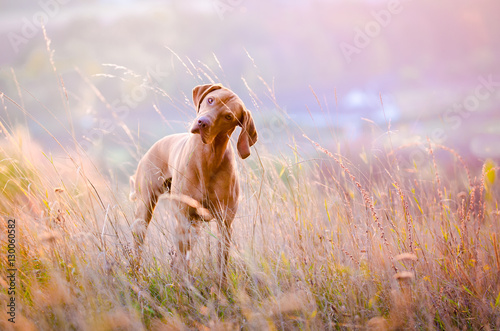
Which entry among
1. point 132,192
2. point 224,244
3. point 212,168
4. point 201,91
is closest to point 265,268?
point 224,244

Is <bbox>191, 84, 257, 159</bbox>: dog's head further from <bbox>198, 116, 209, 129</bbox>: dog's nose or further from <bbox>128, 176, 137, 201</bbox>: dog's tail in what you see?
<bbox>128, 176, 137, 201</bbox>: dog's tail

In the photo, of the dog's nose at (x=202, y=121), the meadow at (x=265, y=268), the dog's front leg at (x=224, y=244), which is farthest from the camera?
the dog's front leg at (x=224, y=244)

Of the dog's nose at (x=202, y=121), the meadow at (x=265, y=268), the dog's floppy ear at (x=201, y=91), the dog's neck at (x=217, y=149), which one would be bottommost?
the meadow at (x=265, y=268)

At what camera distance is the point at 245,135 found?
2.67 meters

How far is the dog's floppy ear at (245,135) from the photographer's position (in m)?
2.63

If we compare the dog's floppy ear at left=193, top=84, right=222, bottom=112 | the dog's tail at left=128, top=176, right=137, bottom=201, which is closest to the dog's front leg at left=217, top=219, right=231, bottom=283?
the dog's floppy ear at left=193, top=84, right=222, bottom=112

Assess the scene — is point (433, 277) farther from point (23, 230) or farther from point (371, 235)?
point (23, 230)

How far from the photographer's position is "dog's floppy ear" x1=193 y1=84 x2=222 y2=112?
111 inches

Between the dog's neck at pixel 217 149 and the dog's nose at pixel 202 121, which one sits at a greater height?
the dog's nose at pixel 202 121

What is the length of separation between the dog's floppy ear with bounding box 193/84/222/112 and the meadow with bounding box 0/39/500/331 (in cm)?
77

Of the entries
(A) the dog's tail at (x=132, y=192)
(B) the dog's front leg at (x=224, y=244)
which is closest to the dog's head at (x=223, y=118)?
(B) the dog's front leg at (x=224, y=244)

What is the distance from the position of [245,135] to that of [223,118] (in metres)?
0.20

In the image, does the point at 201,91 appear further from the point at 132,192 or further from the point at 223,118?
the point at 132,192

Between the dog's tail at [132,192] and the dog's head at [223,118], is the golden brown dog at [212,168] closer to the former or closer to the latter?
the dog's head at [223,118]
